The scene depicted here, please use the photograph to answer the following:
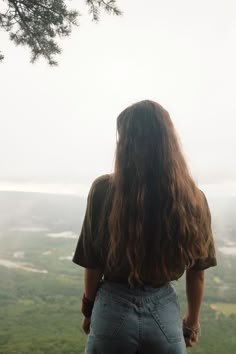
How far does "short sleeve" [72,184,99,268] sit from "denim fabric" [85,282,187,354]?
11 cm

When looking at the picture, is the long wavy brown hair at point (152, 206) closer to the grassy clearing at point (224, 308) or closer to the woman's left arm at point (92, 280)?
the woman's left arm at point (92, 280)

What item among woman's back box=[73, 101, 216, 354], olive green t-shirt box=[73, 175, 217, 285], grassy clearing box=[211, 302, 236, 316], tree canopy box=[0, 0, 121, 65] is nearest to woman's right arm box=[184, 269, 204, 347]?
woman's back box=[73, 101, 216, 354]

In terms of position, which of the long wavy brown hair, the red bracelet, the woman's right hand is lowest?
the woman's right hand

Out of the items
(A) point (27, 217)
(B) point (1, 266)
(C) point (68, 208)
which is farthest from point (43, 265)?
(A) point (27, 217)

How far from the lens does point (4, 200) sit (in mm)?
46219

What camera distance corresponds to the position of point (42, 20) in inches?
118

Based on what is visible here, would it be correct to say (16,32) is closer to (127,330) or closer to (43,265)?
(127,330)

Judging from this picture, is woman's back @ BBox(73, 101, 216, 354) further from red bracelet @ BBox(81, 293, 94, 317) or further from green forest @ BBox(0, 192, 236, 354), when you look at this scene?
green forest @ BBox(0, 192, 236, 354)

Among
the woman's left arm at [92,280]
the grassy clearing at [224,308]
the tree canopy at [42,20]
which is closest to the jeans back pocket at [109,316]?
the woman's left arm at [92,280]

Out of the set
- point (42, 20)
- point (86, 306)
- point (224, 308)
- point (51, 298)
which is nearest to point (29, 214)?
point (51, 298)

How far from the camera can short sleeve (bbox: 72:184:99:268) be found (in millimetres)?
1080

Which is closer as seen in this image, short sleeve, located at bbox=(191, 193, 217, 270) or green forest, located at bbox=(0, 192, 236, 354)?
short sleeve, located at bbox=(191, 193, 217, 270)

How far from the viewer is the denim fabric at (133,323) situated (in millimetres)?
945

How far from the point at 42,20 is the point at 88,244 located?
2.58 m
